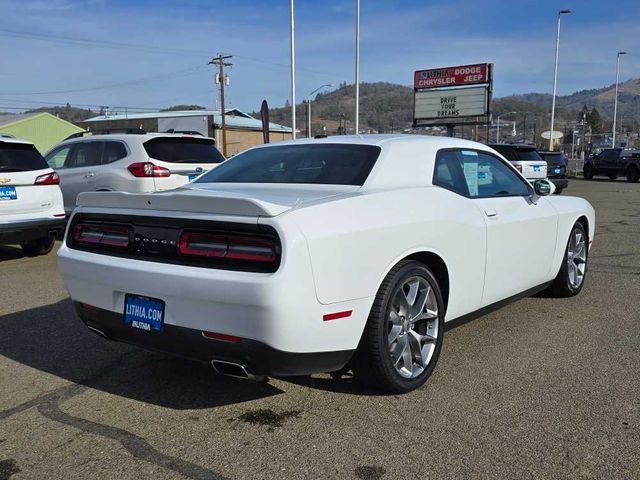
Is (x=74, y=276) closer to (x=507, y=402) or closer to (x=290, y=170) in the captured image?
(x=290, y=170)

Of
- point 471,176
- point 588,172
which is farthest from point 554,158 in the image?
point 471,176

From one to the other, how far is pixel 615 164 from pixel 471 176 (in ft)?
105

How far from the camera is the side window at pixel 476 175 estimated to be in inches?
167

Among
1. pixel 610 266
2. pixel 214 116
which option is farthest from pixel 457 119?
pixel 214 116

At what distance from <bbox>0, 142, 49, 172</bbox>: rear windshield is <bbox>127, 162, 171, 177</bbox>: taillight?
130 centimetres

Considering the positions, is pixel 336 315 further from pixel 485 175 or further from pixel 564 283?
pixel 564 283

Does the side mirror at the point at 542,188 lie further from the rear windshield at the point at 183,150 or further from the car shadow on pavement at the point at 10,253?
the car shadow on pavement at the point at 10,253

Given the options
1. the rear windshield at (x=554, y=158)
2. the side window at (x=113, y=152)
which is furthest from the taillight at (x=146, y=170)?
the rear windshield at (x=554, y=158)

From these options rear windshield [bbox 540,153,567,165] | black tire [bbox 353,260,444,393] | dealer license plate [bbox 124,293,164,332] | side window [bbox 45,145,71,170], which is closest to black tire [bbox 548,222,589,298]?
black tire [bbox 353,260,444,393]

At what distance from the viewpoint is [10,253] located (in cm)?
904

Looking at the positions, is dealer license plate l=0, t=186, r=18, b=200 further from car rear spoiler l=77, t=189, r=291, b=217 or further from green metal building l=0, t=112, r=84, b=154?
green metal building l=0, t=112, r=84, b=154

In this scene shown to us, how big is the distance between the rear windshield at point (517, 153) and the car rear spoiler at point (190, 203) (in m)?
15.6

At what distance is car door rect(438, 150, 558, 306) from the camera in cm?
435

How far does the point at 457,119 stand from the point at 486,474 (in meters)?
30.4
